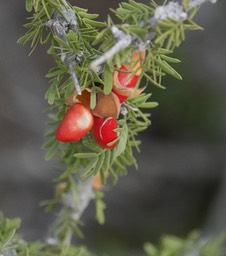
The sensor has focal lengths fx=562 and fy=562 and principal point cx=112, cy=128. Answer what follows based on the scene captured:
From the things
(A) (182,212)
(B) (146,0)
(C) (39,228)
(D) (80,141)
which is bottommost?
(C) (39,228)

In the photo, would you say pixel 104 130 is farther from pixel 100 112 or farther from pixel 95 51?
pixel 95 51

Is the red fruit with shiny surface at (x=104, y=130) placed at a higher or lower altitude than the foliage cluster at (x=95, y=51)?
lower

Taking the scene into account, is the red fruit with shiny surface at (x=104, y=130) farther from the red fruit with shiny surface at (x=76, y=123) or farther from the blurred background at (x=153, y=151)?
the blurred background at (x=153, y=151)

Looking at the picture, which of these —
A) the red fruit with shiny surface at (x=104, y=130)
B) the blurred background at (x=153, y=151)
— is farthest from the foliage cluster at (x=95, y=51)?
the blurred background at (x=153, y=151)

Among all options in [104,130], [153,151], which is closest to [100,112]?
[104,130]

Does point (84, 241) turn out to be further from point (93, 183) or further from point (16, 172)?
point (93, 183)

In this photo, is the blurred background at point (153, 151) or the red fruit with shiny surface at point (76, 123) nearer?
the red fruit with shiny surface at point (76, 123)

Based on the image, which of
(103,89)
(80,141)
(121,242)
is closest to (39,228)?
(121,242)

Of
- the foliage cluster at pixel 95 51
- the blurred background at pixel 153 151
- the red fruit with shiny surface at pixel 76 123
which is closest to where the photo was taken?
the foliage cluster at pixel 95 51
